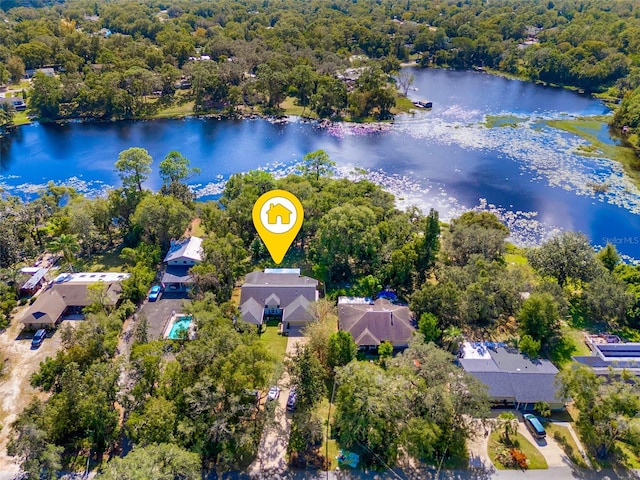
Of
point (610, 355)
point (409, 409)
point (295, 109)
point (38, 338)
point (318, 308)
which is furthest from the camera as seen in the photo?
point (295, 109)

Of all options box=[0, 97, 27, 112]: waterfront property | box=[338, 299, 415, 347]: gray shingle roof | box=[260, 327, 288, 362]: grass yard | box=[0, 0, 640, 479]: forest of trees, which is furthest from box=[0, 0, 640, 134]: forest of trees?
box=[260, 327, 288, 362]: grass yard

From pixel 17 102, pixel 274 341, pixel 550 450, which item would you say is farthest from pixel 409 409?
pixel 17 102

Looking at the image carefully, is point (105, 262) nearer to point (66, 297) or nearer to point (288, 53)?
point (66, 297)

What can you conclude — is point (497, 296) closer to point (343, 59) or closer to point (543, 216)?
point (543, 216)

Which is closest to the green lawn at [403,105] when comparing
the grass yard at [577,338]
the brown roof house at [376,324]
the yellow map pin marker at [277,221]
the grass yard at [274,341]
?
the yellow map pin marker at [277,221]

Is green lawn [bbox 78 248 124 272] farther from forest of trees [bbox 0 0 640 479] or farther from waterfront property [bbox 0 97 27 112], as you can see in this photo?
waterfront property [bbox 0 97 27 112]

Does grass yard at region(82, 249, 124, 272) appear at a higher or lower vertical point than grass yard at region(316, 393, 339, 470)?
lower
